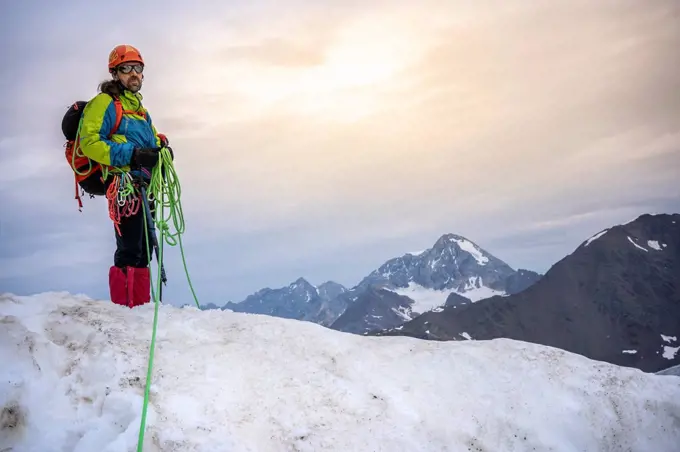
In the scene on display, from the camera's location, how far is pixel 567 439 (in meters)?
7.49

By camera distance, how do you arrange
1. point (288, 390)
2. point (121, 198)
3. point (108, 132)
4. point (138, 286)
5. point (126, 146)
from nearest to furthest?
point (288, 390) < point (126, 146) < point (108, 132) < point (121, 198) < point (138, 286)

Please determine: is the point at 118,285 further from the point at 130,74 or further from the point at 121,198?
the point at 130,74

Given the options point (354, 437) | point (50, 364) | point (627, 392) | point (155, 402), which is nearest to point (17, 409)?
point (50, 364)

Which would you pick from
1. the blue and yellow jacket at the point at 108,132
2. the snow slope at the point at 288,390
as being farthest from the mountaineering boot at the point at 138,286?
the blue and yellow jacket at the point at 108,132

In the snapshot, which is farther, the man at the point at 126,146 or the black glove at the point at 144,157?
the black glove at the point at 144,157

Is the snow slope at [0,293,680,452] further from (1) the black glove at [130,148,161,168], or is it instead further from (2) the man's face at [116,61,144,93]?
(2) the man's face at [116,61,144,93]

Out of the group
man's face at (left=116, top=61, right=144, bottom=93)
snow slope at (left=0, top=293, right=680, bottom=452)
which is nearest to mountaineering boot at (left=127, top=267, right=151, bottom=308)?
snow slope at (left=0, top=293, right=680, bottom=452)

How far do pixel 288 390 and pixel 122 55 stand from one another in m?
6.36

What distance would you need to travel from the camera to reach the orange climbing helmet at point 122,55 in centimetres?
912

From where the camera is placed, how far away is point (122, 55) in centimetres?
912

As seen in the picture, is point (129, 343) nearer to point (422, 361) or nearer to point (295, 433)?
point (295, 433)

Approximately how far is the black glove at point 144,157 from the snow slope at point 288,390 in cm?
246

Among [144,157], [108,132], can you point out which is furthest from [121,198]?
[108,132]

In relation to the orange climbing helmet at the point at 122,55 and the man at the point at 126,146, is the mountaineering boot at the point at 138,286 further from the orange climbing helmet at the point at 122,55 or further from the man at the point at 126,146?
the orange climbing helmet at the point at 122,55
